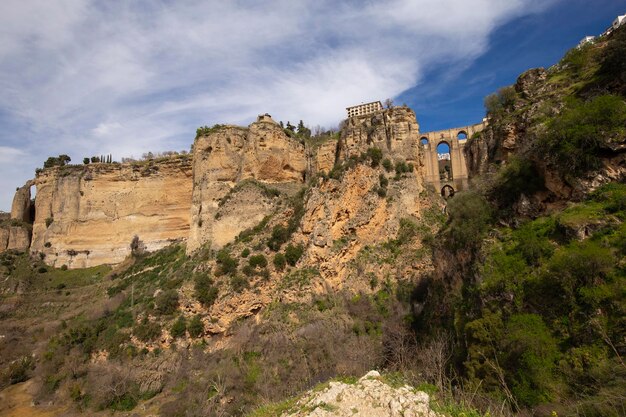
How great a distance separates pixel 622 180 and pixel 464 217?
522 centimetres

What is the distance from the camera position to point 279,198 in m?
27.1

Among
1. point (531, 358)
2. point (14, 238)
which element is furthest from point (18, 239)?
point (531, 358)

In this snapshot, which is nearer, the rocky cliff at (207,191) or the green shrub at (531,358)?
the green shrub at (531,358)

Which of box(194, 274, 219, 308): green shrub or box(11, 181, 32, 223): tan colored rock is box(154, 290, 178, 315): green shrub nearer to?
box(194, 274, 219, 308): green shrub

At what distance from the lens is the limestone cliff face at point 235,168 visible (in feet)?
86.8

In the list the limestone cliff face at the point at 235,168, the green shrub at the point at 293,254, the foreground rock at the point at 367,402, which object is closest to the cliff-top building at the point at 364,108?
the limestone cliff face at the point at 235,168

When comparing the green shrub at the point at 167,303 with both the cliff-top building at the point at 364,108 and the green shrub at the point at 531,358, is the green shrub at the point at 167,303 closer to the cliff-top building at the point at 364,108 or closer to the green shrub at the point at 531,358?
the green shrub at the point at 531,358

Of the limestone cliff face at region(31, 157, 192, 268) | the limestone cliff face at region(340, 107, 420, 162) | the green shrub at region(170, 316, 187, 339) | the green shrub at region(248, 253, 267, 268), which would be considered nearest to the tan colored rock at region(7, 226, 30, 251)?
the limestone cliff face at region(31, 157, 192, 268)

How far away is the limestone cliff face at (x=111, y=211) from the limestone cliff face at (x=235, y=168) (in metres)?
9.31

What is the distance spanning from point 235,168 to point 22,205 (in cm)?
3226

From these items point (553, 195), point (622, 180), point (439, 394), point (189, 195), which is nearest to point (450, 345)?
point (439, 394)

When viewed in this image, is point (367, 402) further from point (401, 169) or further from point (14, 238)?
point (14, 238)

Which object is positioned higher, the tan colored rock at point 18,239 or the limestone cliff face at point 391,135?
the limestone cliff face at point 391,135

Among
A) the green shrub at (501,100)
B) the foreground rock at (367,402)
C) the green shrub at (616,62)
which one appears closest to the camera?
the foreground rock at (367,402)
